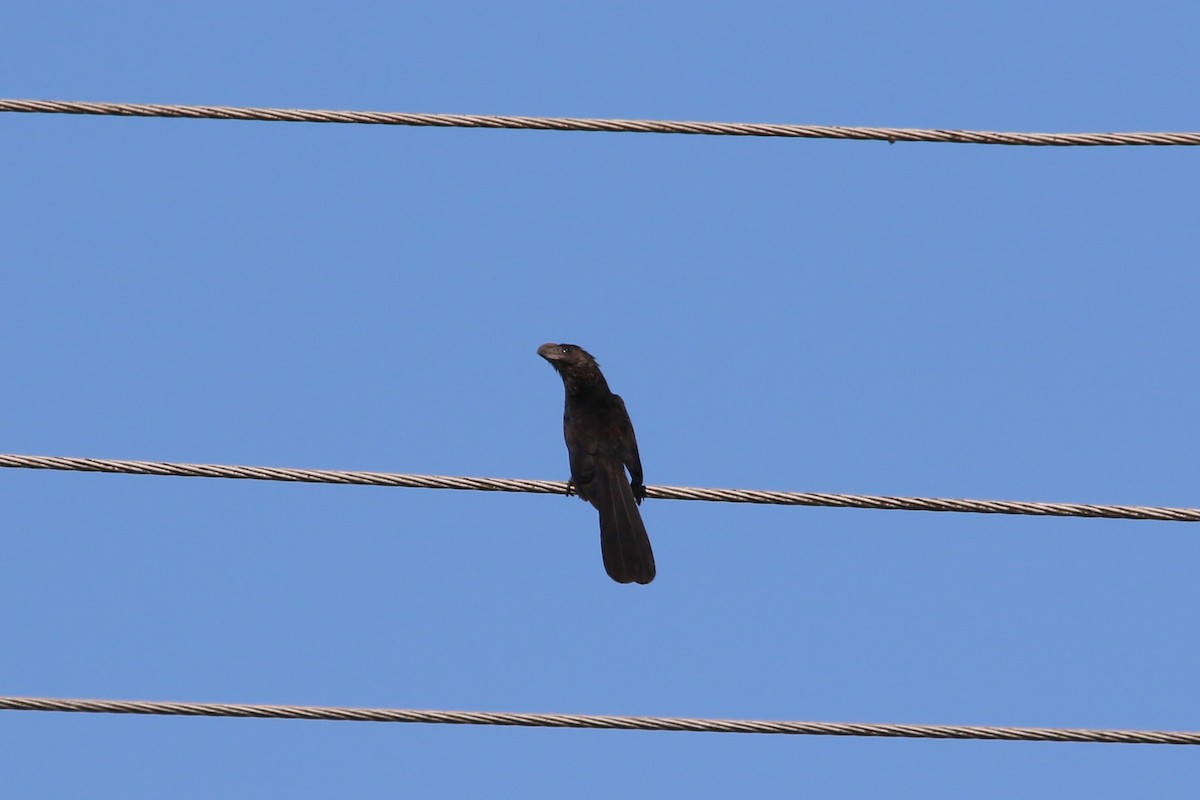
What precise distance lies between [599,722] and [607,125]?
8.77 ft

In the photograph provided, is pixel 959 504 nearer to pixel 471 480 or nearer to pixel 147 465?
pixel 471 480

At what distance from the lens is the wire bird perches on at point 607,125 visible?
8789mm

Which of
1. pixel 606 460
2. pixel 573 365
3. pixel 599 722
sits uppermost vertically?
pixel 573 365

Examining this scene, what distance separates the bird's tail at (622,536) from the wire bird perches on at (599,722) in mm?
2394

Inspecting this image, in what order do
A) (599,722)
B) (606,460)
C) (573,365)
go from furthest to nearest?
1. (573,365)
2. (606,460)
3. (599,722)

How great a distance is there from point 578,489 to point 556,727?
2884 millimetres

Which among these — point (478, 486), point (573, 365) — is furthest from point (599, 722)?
point (573, 365)

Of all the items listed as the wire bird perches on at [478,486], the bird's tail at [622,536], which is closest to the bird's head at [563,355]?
the bird's tail at [622,536]

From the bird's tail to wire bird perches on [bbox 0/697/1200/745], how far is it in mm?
2394

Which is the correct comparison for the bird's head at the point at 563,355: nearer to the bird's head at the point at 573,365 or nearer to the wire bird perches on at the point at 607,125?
the bird's head at the point at 573,365

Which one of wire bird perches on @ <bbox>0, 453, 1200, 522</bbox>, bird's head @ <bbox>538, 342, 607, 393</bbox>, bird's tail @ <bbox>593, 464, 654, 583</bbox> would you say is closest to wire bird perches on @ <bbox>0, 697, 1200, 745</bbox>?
wire bird perches on @ <bbox>0, 453, 1200, 522</bbox>

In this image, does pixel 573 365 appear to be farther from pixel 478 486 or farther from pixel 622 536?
pixel 478 486

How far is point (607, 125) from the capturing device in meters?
8.79

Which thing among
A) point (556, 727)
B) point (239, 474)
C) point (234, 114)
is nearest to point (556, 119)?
point (234, 114)
